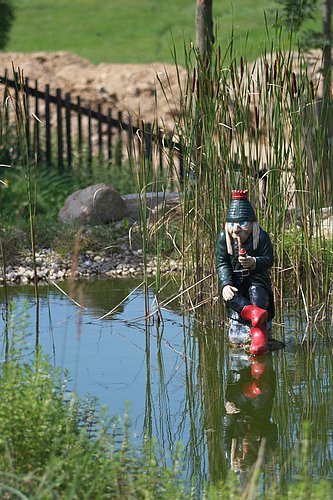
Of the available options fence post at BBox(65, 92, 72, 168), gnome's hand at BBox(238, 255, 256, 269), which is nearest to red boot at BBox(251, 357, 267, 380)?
gnome's hand at BBox(238, 255, 256, 269)

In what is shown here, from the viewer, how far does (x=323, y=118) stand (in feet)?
19.2

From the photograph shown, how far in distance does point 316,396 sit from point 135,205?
16.0 ft

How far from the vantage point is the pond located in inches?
155

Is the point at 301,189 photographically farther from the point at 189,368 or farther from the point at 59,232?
the point at 59,232

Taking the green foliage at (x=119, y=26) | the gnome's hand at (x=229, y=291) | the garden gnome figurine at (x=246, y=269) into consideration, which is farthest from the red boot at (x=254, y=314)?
the green foliage at (x=119, y=26)

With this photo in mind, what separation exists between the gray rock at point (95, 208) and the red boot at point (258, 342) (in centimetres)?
375

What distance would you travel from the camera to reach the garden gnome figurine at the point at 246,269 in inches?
215

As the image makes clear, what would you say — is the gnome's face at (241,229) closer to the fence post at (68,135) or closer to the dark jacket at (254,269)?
the dark jacket at (254,269)

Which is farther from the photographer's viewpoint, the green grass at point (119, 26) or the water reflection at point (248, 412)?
the green grass at point (119, 26)

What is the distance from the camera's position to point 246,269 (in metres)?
5.56

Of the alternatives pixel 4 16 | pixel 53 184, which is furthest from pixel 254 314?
pixel 4 16

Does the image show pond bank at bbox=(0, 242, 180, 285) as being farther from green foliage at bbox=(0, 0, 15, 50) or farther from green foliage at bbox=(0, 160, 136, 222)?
green foliage at bbox=(0, 0, 15, 50)

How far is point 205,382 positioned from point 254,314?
0.54 metres

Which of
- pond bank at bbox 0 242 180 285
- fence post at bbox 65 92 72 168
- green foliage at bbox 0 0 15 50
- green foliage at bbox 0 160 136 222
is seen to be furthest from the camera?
green foliage at bbox 0 0 15 50
